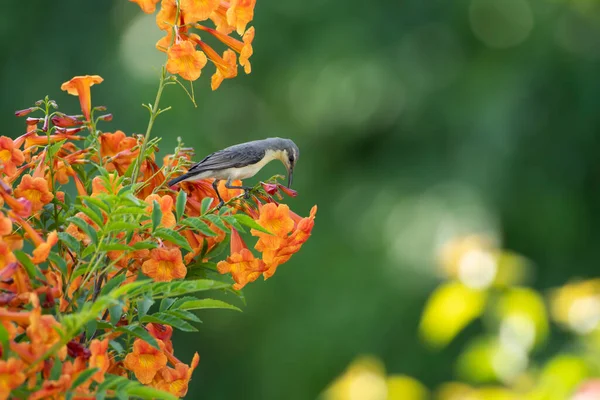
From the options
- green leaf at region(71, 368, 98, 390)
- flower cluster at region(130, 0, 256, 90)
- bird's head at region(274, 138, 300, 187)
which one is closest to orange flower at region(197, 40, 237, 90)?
flower cluster at region(130, 0, 256, 90)

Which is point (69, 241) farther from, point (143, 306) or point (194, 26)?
point (194, 26)

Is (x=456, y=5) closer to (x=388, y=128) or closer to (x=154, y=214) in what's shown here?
(x=388, y=128)

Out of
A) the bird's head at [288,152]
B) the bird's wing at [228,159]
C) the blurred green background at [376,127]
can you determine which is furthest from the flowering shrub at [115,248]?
the blurred green background at [376,127]

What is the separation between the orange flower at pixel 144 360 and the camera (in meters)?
1.64

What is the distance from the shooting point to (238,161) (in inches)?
98.2

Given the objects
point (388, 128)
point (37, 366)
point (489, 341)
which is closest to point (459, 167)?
point (388, 128)

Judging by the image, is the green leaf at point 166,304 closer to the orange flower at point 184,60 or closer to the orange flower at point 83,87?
the orange flower at point 184,60

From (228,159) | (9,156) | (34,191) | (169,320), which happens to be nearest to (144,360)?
(169,320)

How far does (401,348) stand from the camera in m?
9.22

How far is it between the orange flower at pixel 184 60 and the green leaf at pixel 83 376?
0.59 metres

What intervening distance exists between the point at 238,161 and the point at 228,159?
0.33 ft

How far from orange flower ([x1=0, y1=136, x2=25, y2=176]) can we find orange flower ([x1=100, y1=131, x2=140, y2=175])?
6.9 inches

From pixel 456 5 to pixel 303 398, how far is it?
13.0 feet

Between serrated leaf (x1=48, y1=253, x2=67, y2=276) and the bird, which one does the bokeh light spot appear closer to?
the bird
